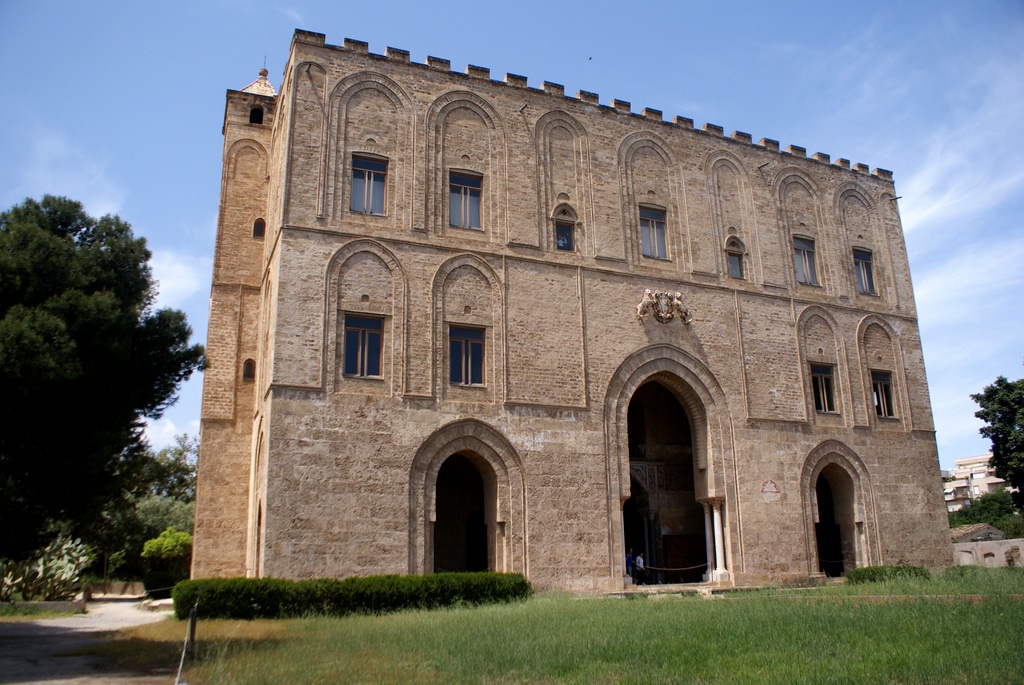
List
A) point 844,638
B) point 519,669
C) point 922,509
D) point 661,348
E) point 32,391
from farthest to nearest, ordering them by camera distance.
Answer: point 922,509, point 661,348, point 32,391, point 844,638, point 519,669

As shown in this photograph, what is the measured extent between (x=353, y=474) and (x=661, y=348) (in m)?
8.90

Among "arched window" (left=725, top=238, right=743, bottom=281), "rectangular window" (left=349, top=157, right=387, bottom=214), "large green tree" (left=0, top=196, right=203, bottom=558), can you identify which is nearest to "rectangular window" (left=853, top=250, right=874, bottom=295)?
"arched window" (left=725, top=238, right=743, bottom=281)

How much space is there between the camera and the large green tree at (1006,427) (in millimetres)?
35281

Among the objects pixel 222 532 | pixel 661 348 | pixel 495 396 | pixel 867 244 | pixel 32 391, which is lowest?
pixel 222 532

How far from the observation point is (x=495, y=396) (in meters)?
19.8

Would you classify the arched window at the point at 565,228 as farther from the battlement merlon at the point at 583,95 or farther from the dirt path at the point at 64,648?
the dirt path at the point at 64,648

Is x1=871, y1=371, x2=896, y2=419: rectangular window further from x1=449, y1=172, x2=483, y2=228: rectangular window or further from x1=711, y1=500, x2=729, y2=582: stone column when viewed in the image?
x1=449, y1=172, x2=483, y2=228: rectangular window

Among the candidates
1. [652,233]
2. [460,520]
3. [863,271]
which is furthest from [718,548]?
[863,271]

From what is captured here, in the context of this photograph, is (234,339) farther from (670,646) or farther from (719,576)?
(670,646)

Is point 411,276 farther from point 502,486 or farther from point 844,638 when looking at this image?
point 844,638

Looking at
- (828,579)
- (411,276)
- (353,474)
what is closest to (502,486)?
(353,474)

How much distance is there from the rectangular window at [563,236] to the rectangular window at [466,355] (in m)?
3.45

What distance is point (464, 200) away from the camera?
70.1ft

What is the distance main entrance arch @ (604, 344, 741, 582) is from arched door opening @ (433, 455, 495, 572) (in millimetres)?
3857
